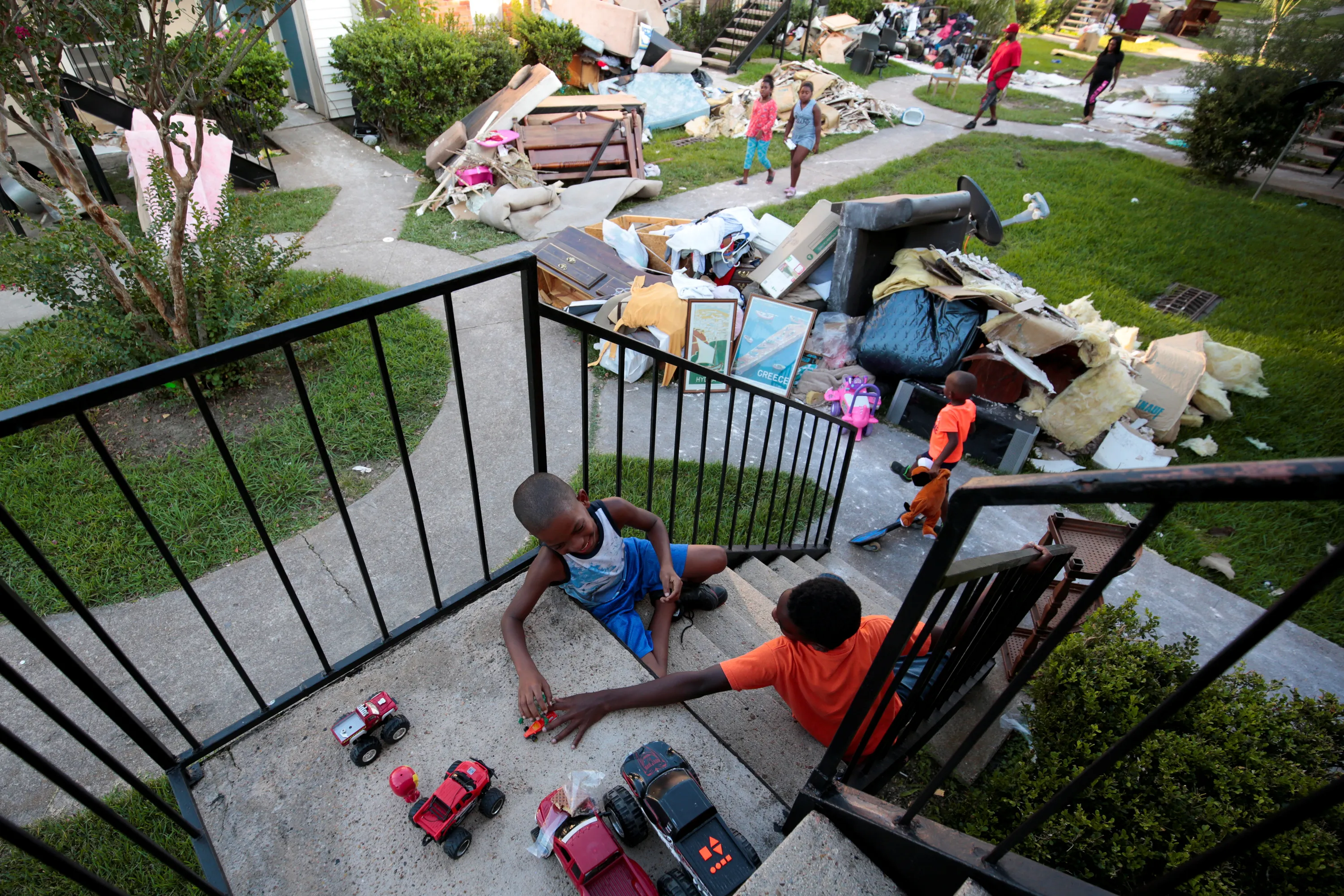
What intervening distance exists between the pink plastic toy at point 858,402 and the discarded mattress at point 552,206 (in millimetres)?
3998

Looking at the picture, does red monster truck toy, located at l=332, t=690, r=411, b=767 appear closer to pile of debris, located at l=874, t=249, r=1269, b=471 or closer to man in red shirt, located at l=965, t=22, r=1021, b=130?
pile of debris, located at l=874, t=249, r=1269, b=471

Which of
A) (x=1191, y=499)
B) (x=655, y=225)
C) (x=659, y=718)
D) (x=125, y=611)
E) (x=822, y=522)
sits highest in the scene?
(x=1191, y=499)

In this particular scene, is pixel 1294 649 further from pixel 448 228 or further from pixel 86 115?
pixel 86 115

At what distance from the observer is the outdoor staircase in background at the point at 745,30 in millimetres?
15883

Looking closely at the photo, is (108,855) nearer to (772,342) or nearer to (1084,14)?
(772,342)

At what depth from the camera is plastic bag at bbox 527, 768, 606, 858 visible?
1.77 meters

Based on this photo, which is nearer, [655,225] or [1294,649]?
[1294,649]

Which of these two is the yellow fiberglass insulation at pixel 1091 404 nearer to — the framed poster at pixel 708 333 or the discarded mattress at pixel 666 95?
the framed poster at pixel 708 333

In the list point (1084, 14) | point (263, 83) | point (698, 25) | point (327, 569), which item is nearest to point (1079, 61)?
point (1084, 14)

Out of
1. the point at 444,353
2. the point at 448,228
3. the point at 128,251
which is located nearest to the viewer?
the point at 128,251

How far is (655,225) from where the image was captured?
7.56 m

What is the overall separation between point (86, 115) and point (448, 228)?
5.23 metres

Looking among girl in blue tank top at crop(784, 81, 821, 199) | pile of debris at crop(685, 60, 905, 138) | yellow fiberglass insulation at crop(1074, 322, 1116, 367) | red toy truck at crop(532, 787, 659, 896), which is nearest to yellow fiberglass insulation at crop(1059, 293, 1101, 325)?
yellow fiberglass insulation at crop(1074, 322, 1116, 367)

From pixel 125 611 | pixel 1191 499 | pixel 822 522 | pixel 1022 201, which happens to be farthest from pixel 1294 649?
pixel 1022 201
